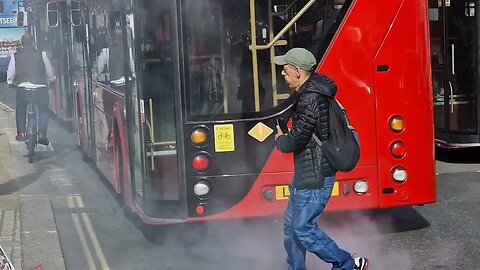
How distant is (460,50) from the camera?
11.4 m

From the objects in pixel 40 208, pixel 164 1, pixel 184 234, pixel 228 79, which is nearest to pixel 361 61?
pixel 228 79

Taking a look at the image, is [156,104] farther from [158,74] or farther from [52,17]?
[52,17]

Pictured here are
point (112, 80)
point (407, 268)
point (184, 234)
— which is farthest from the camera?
point (112, 80)

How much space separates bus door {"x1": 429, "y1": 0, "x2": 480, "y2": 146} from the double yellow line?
16.1 feet

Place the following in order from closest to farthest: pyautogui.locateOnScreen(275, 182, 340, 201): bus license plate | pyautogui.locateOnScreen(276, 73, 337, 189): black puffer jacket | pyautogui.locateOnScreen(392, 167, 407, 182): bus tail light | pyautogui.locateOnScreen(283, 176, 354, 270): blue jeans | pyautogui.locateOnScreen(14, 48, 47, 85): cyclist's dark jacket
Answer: pyautogui.locateOnScreen(276, 73, 337, 189): black puffer jacket
pyautogui.locateOnScreen(283, 176, 354, 270): blue jeans
pyautogui.locateOnScreen(275, 182, 340, 201): bus license plate
pyautogui.locateOnScreen(392, 167, 407, 182): bus tail light
pyautogui.locateOnScreen(14, 48, 47, 85): cyclist's dark jacket

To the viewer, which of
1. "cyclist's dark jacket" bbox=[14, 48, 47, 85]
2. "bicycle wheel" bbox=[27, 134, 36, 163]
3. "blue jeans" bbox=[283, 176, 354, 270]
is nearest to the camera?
"blue jeans" bbox=[283, 176, 354, 270]

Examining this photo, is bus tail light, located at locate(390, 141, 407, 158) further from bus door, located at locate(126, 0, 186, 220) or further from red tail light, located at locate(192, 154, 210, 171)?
bus door, located at locate(126, 0, 186, 220)

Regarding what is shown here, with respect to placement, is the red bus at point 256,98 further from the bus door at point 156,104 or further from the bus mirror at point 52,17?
the bus mirror at point 52,17

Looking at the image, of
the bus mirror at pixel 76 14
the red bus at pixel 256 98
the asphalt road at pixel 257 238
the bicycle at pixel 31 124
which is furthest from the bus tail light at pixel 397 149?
the bicycle at pixel 31 124

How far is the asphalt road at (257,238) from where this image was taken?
23.2 feet

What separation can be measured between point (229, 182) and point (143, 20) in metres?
1.46

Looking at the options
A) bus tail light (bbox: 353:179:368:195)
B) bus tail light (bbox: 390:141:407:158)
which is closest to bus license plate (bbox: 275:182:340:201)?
bus tail light (bbox: 353:179:368:195)

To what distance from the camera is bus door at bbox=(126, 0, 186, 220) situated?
696cm

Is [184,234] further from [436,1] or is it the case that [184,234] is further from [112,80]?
[436,1]
